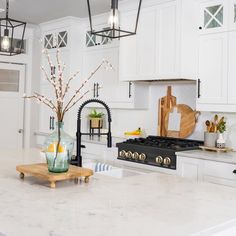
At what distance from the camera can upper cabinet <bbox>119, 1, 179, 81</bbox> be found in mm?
3969

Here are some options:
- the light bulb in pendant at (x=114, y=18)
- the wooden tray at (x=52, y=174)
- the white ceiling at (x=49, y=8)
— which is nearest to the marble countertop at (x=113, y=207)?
the wooden tray at (x=52, y=174)

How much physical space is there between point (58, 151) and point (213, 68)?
2407 mm

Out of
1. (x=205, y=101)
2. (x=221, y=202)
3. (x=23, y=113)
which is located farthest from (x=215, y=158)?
(x=23, y=113)

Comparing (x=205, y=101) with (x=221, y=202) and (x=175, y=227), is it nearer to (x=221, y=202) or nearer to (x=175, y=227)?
(x=221, y=202)

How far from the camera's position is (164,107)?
463cm

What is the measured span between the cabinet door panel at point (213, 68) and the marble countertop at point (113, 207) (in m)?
1.80

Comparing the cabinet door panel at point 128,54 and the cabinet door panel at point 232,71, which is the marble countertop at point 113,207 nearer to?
the cabinet door panel at point 232,71

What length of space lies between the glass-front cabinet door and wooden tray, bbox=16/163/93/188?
94.2 inches

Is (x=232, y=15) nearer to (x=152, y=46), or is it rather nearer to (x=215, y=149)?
(x=152, y=46)

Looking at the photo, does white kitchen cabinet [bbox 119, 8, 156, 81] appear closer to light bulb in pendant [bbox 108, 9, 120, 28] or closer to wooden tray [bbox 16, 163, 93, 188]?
light bulb in pendant [bbox 108, 9, 120, 28]

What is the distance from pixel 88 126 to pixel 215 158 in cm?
266

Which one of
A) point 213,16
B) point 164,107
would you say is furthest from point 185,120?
point 213,16

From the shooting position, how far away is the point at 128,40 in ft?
14.6

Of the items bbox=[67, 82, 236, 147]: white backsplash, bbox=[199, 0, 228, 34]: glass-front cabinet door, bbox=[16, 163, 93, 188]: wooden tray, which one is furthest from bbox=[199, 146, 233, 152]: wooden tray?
bbox=[16, 163, 93, 188]: wooden tray
